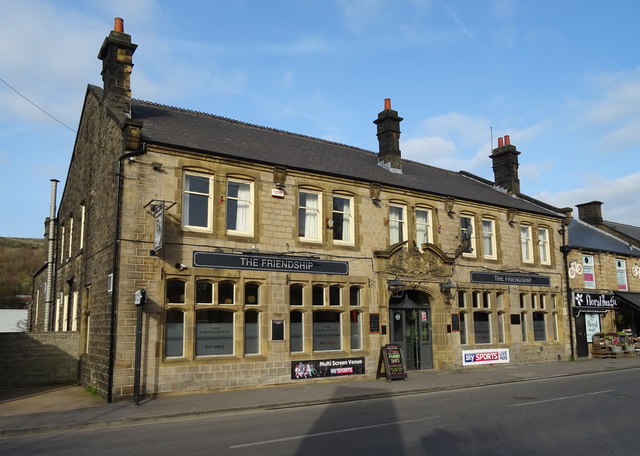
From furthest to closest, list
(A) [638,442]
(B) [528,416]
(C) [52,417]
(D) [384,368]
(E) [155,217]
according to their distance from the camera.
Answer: (D) [384,368], (E) [155,217], (C) [52,417], (B) [528,416], (A) [638,442]

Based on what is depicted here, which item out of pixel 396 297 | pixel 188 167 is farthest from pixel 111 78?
pixel 396 297

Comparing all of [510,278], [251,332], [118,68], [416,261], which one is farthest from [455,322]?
[118,68]

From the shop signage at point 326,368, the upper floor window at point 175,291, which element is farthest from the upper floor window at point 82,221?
the shop signage at point 326,368

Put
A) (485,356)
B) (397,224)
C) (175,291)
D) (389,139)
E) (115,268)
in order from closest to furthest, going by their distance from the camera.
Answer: (115,268), (175,291), (397,224), (485,356), (389,139)

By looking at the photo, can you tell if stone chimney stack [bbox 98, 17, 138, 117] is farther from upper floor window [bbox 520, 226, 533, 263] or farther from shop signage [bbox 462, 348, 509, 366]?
upper floor window [bbox 520, 226, 533, 263]

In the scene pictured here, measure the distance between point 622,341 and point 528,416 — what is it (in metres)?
21.1

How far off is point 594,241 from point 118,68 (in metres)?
27.6

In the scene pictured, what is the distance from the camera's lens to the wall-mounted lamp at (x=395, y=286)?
20.2 metres

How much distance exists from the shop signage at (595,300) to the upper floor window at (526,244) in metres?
3.75

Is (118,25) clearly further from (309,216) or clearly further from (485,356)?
(485,356)

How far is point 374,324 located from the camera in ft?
64.8

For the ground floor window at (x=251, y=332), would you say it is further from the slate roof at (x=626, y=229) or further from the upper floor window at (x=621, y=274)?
the slate roof at (x=626, y=229)

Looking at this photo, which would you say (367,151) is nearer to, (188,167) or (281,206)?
(281,206)

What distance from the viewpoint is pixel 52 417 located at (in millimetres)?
11984
